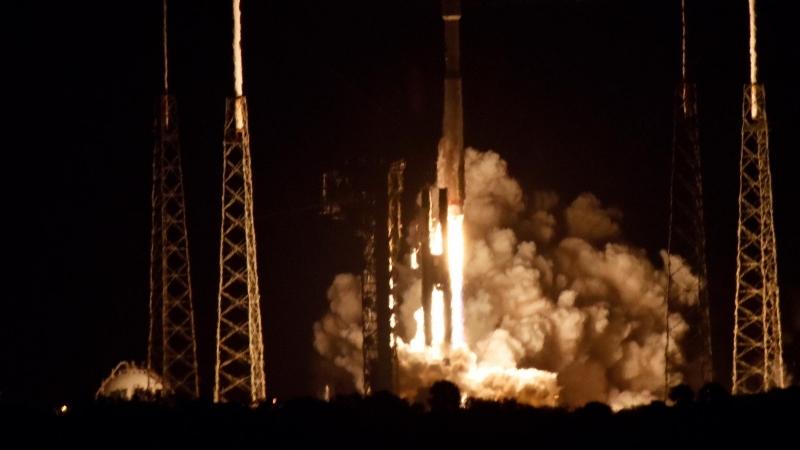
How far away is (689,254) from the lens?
41.3m

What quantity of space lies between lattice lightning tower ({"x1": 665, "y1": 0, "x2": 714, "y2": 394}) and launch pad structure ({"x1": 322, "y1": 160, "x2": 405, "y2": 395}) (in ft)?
18.9

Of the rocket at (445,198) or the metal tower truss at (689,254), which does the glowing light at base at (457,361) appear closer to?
the rocket at (445,198)

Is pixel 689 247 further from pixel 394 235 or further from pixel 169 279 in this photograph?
pixel 169 279

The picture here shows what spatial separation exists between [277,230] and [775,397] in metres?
20.2

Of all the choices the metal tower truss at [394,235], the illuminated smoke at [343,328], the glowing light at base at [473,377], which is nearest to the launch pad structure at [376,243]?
the metal tower truss at [394,235]

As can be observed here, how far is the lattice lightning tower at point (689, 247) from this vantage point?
29.3 metres

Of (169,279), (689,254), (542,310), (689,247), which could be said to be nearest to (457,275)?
(542,310)

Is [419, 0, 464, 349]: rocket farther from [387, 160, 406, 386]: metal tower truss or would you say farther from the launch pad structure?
the launch pad structure

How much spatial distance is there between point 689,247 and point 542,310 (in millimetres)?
6915

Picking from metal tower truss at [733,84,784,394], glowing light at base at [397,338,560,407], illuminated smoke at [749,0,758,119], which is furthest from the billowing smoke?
illuminated smoke at [749,0,758,119]

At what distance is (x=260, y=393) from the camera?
3003cm

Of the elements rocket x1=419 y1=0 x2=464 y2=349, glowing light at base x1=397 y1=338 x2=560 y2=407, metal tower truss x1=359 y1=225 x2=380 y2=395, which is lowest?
glowing light at base x1=397 y1=338 x2=560 y2=407

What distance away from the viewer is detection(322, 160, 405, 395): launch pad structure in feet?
107

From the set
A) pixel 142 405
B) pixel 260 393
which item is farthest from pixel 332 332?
pixel 142 405
